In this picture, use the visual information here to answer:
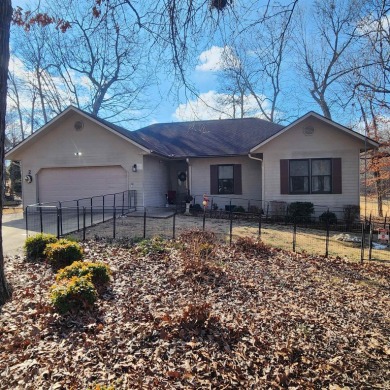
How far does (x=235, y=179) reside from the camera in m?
16.5

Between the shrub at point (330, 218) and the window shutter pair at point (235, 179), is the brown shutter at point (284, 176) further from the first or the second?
the window shutter pair at point (235, 179)

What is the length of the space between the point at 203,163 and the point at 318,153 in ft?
19.0

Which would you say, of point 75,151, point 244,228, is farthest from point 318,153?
point 75,151

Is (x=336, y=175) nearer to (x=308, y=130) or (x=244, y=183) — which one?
(x=308, y=130)

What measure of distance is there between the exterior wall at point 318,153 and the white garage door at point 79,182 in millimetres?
7179

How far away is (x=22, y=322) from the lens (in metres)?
3.92

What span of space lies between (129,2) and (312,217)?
37.5 ft

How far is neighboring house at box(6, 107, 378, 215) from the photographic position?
14336 mm

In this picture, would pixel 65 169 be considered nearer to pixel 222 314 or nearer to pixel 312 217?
pixel 312 217


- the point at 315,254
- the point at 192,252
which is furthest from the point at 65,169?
the point at 315,254

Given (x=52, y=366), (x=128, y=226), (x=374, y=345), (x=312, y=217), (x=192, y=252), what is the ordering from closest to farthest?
1. (x=52, y=366)
2. (x=374, y=345)
3. (x=192, y=252)
4. (x=128, y=226)
5. (x=312, y=217)

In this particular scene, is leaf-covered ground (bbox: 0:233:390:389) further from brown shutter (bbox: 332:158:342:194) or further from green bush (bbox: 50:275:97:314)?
brown shutter (bbox: 332:158:342:194)

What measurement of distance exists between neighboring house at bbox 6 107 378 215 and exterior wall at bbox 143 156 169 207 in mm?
51

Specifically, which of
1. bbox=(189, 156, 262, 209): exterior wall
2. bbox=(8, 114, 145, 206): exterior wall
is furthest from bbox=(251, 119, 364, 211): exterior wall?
bbox=(8, 114, 145, 206): exterior wall
